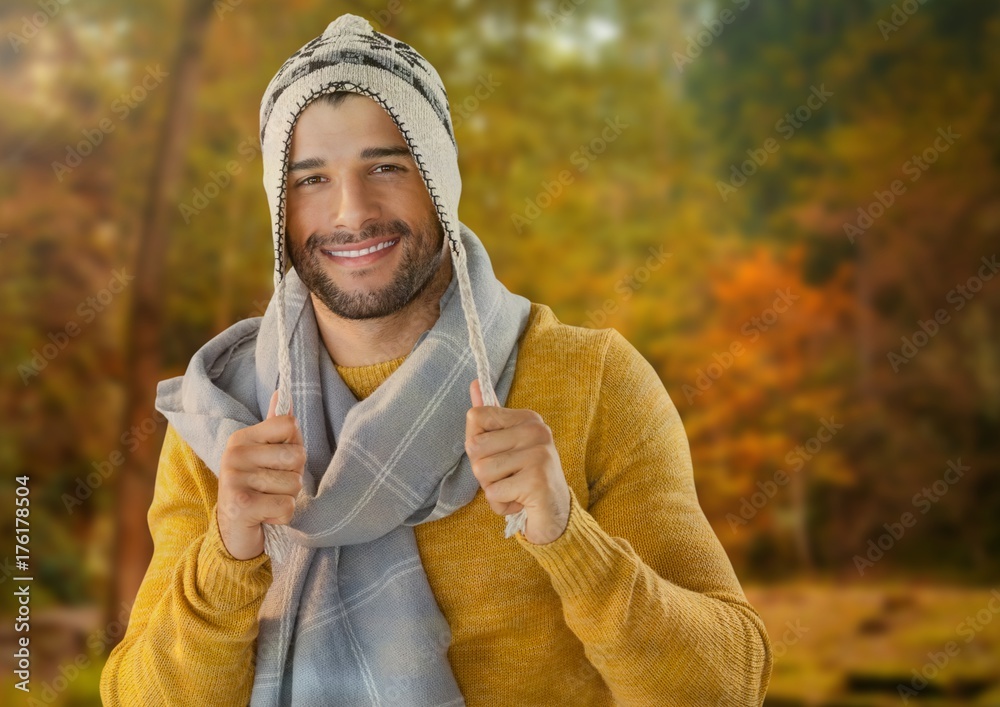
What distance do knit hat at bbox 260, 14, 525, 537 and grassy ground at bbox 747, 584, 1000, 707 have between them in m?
2.37

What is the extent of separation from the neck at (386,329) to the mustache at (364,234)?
0.38 feet

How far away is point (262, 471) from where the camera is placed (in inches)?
50.3

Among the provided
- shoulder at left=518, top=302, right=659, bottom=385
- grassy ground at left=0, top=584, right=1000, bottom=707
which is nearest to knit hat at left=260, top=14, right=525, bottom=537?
shoulder at left=518, top=302, right=659, bottom=385

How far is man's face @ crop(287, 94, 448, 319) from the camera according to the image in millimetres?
1464

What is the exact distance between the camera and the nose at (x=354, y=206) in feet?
4.75

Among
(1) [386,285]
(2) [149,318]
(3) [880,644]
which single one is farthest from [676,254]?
(1) [386,285]

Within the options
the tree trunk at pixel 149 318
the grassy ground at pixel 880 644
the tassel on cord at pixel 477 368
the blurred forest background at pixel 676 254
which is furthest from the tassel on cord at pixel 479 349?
the grassy ground at pixel 880 644

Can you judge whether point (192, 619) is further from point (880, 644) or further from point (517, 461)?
point (880, 644)

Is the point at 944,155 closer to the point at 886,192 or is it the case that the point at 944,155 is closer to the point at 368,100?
the point at 886,192

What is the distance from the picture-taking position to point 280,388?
1441 millimetres

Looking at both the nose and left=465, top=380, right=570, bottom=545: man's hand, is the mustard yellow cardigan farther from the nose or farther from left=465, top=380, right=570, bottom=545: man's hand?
the nose

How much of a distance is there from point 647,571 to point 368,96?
2.51 ft

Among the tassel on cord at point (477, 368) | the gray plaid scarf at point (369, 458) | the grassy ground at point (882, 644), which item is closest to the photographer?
the tassel on cord at point (477, 368)

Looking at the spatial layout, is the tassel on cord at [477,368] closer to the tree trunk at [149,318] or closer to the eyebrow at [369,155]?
the eyebrow at [369,155]
